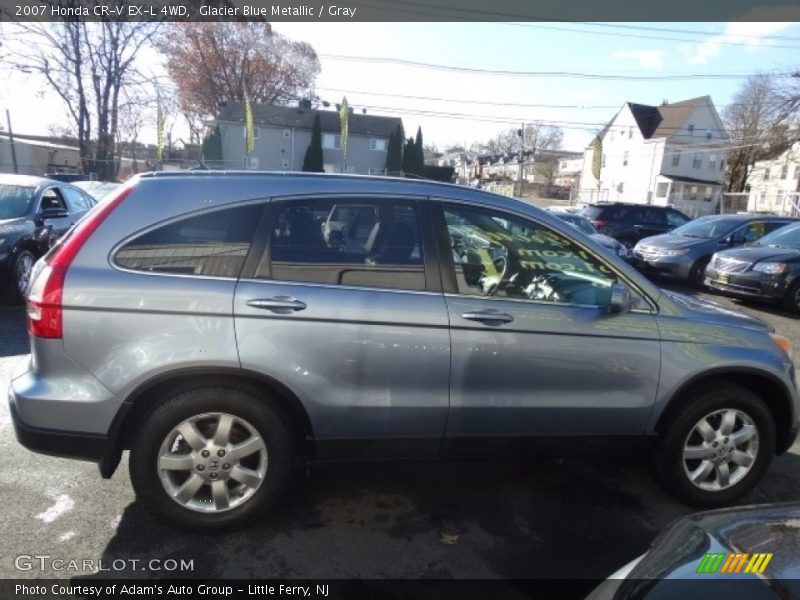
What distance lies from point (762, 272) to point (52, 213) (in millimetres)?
11197

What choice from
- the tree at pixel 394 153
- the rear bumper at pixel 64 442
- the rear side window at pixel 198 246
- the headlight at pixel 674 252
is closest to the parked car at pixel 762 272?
the headlight at pixel 674 252

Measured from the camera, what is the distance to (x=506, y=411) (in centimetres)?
292

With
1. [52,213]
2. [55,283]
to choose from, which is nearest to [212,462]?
[55,283]

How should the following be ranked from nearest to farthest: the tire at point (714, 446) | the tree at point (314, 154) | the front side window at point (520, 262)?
the front side window at point (520, 262) → the tire at point (714, 446) → the tree at point (314, 154)

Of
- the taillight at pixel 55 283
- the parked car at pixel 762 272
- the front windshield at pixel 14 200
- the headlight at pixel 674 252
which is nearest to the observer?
the taillight at pixel 55 283

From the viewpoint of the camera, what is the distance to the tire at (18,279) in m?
7.14

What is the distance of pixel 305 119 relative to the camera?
169 ft

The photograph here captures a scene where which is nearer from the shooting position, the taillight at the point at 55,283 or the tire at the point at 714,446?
the taillight at the point at 55,283

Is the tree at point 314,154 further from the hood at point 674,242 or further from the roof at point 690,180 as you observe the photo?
the hood at point 674,242

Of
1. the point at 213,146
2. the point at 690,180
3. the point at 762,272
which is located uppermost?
the point at 213,146

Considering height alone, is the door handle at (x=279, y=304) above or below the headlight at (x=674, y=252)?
above

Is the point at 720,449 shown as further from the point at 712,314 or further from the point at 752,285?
the point at 752,285

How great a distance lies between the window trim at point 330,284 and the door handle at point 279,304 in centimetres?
10

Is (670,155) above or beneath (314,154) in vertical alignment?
above
